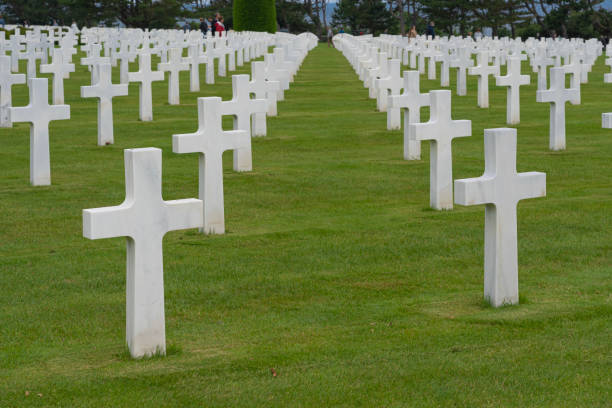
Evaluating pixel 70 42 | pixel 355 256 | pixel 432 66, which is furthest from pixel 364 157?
pixel 70 42

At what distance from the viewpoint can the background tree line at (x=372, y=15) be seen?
59.9 meters

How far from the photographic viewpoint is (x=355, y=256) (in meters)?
7.90

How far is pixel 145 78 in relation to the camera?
17.3 metres

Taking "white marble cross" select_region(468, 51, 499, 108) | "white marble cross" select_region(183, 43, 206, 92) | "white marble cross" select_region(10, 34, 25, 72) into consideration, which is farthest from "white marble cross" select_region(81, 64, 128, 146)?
"white marble cross" select_region(10, 34, 25, 72)

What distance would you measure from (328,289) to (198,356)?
1576mm

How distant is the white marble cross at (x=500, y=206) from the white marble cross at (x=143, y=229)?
5.60 feet

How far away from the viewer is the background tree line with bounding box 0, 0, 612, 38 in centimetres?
5991

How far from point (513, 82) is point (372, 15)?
229ft

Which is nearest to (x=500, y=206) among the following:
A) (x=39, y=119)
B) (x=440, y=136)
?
(x=440, y=136)

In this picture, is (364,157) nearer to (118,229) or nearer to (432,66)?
(118,229)

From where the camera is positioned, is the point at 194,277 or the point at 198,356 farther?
the point at 194,277

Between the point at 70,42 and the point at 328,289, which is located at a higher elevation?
the point at 70,42

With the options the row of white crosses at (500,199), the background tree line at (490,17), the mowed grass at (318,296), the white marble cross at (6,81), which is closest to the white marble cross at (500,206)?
the row of white crosses at (500,199)

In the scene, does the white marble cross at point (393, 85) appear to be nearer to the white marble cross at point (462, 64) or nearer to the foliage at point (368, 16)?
the white marble cross at point (462, 64)
